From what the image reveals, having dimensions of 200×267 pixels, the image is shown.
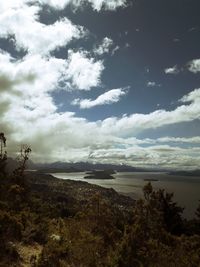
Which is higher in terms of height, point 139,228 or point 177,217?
point 139,228

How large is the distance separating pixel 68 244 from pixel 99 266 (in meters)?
2.56

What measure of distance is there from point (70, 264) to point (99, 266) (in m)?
1.43

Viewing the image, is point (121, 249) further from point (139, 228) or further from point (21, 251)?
point (21, 251)

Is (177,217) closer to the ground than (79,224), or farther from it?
closer to the ground

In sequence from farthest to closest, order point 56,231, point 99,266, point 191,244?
1. point 56,231
2. point 191,244
3. point 99,266

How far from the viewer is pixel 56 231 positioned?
16297mm

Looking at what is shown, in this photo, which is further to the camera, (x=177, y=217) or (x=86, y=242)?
(x=177, y=217)

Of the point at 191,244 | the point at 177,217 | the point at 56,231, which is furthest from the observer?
the point at 177,217

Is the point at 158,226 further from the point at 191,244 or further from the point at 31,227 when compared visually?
the point at 31,227

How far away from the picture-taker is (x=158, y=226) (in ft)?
44.2

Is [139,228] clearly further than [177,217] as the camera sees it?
No

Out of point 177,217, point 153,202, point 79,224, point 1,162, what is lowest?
point 177,217

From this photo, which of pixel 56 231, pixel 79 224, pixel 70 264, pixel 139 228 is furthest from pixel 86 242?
pixel 56 231

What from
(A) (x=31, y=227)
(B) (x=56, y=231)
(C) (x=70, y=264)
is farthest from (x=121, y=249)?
(A) (x=31, y=227)
